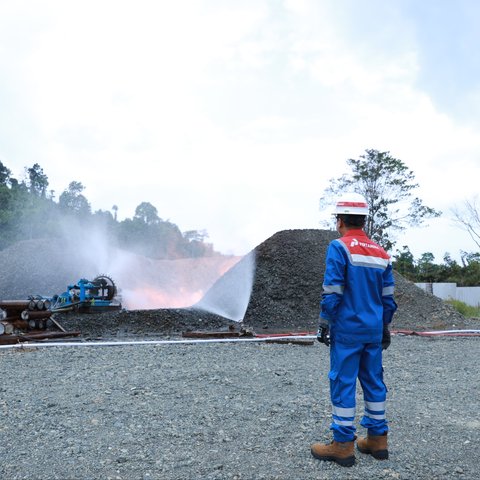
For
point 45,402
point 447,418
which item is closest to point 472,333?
point 447,418

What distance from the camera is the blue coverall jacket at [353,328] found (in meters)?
3.48

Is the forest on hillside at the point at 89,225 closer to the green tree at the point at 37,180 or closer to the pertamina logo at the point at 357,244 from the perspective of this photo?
the green tree at the point at 37,180

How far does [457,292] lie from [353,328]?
24.2 meters

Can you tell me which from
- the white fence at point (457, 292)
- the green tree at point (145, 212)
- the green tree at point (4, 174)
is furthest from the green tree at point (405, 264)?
the green tree at point (4, 174)

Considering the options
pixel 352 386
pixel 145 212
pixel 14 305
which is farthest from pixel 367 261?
pixel 145 212

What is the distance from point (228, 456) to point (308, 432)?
824 mm

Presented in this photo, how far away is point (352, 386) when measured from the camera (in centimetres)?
346

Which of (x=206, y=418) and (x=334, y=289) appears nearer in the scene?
(x=334, y=289)

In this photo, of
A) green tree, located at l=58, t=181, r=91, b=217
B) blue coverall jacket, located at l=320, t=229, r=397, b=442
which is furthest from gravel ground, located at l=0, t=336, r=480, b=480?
green tree, located at l=58, t=181, r=91, b=217

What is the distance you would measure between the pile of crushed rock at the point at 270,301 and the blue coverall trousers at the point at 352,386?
365 inches

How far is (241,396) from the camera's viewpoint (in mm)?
5230

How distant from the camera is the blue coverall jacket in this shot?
3.48 meters

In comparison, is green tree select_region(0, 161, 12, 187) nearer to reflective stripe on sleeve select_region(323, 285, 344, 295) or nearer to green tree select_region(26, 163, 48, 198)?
green tree select_region(26, 163, 48, 198)

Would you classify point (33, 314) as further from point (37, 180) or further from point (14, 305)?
point (37, 180)
